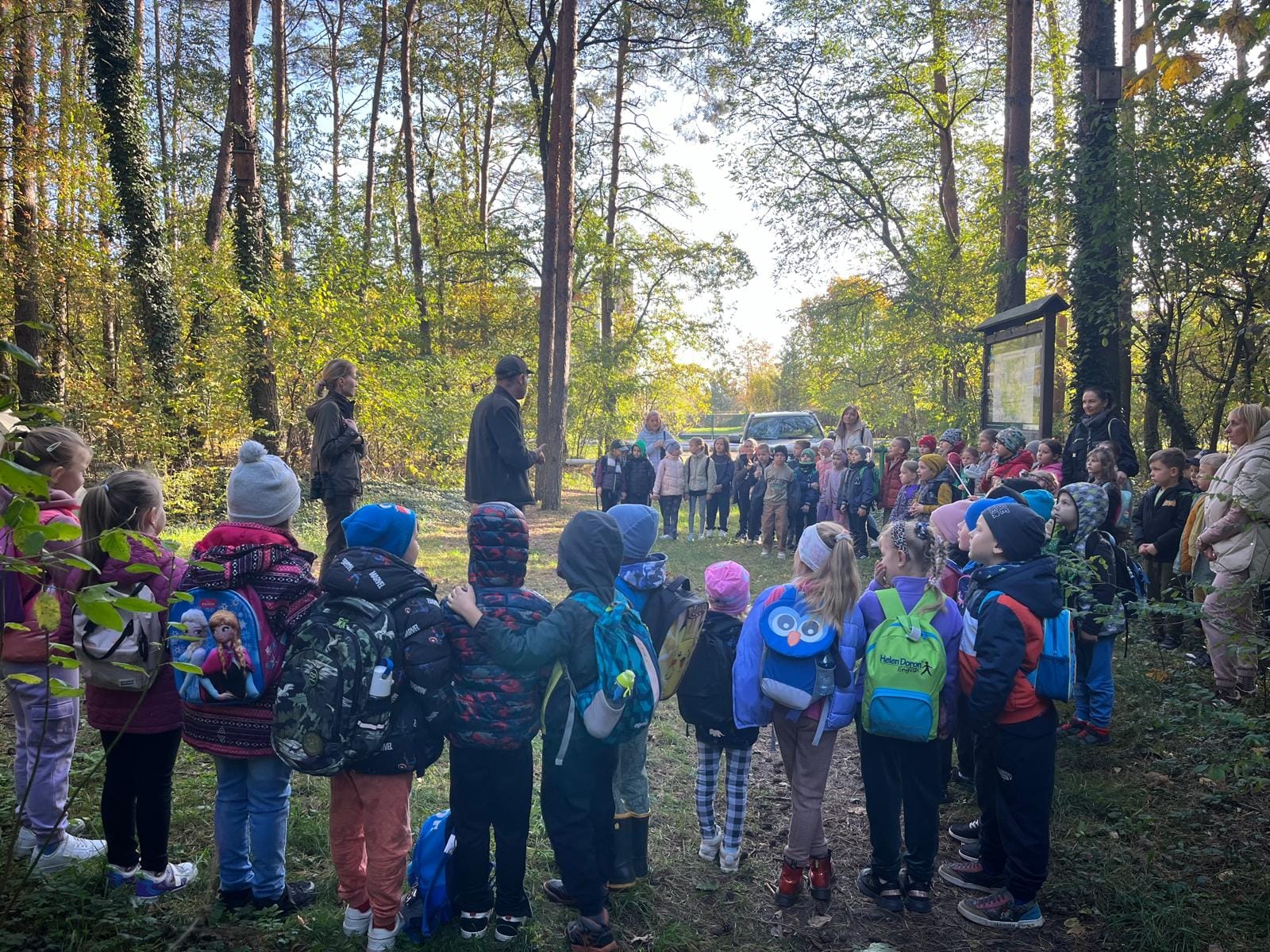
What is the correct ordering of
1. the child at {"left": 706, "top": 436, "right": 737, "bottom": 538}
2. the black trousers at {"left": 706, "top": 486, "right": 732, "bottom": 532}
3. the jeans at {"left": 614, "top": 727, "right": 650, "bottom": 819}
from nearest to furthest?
1. the jeans at {"left": 614, "top": 727, "right": 650, "bottom": 819}
2. the child at {"left": 706, "top": 436, "right": 737, "bottom": 538}
3. the black trousers at {"left": 706, "top": 486, "right": 732, "bottom": 532}

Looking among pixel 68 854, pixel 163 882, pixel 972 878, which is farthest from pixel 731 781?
pixel 68 854

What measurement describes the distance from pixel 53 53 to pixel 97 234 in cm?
250

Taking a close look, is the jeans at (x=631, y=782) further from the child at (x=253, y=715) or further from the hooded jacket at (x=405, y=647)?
the child at (x=253, y=715)

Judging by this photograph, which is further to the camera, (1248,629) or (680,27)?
(680,27)

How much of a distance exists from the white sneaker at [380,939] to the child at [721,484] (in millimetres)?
11085

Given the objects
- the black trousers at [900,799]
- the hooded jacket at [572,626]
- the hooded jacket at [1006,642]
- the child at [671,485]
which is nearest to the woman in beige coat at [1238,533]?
the hooded jacket at [1006,642]

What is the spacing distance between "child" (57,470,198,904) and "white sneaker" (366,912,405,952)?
0.96 metres

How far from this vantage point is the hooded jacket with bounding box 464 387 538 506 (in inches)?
241

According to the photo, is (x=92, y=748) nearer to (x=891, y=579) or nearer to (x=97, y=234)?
(x=891, y=579)

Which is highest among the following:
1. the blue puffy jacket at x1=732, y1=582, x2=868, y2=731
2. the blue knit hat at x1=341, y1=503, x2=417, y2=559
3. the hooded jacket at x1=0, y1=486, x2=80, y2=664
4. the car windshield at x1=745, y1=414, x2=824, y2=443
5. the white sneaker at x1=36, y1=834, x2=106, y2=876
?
the car windshield at x1=745, y1=414, x2=824, y2=443

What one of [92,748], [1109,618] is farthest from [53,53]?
[1109,618]

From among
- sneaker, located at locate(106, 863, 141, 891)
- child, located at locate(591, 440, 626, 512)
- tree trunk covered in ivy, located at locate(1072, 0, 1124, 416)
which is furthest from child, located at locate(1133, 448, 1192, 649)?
child, located at locate(591, 440, 626, 512)

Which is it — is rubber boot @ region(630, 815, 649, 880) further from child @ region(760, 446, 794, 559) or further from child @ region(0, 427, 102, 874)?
child @ region(760, 446, 794, 559)

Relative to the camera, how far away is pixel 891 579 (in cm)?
361
